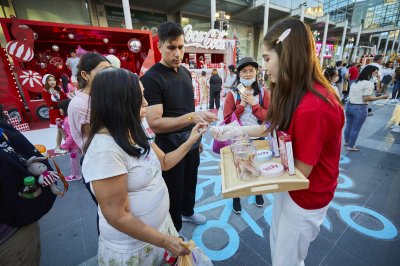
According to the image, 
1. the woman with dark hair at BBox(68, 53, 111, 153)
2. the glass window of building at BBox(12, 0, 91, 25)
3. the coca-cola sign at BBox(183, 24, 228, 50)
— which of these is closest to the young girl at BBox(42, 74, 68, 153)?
the woman with dark hair at BBox(68, 53, 111, 153)

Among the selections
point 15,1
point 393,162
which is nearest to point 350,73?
point 393,162

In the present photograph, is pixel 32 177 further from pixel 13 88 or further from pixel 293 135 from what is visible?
pixel 13 88

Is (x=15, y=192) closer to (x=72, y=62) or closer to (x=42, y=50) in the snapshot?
(x=72, y=62)

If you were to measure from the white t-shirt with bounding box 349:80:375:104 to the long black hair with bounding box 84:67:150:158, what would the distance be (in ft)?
→ 14.6

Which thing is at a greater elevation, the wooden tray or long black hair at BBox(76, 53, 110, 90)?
long black hair at BBox(76, 53, 110, 90)

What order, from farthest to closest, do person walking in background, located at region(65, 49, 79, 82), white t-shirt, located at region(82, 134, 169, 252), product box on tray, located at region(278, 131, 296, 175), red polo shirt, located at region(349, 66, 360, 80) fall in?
A: red polo shirt, located at region(349, 66, 360, 80)
person walking in background, located at region(65, 49, 79, 82)
product box on tray, located at region(278, 131, 296, 175)
white t-shirt, located at region(82, 134, 169, 252)

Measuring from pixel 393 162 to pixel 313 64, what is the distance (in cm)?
404

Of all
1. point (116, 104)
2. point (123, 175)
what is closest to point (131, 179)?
point (123, 175)

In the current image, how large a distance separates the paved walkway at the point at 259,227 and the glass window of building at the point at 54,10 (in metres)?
11.1

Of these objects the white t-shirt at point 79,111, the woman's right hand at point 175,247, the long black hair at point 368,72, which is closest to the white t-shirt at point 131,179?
the woman's right hand at point 175,247

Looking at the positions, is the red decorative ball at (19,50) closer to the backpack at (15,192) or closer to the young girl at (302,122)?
the backpack at (15,192)

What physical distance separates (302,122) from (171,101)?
1.19 metres

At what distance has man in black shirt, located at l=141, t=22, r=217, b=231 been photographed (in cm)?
176

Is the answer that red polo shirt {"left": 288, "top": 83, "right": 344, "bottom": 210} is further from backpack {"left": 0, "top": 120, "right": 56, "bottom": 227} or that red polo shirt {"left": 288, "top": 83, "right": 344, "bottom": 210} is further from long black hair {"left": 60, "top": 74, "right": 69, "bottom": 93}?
long black hair {"left": 60, "top": 74, "right": 69, "bottom": 93}
